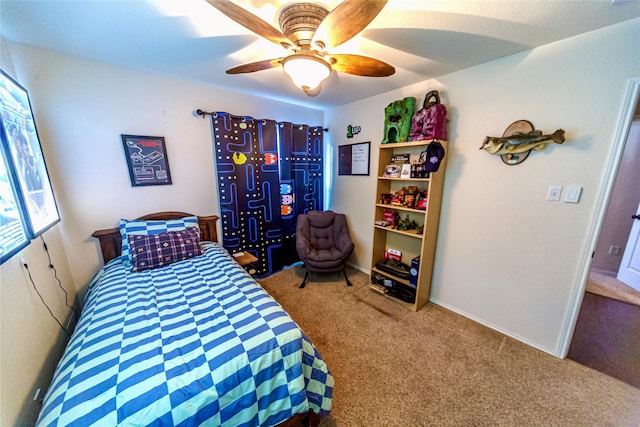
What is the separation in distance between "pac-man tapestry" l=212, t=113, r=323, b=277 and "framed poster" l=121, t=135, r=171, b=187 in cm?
52

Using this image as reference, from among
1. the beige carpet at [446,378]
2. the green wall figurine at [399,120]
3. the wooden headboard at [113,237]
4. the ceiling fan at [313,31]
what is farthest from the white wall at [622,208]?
the wooden headboard at [113,237]

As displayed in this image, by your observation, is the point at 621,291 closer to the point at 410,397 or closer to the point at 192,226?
the point at 410,397

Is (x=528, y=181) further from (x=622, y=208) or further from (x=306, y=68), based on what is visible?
(x=622, y=208)

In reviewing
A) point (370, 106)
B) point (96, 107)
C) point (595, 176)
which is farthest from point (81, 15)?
point (595, 176)

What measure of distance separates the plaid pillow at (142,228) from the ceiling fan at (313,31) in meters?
1.67

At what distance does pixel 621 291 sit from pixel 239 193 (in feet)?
15.4

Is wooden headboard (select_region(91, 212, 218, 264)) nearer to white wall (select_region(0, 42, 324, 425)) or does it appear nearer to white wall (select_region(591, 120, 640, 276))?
white wall (select_region(0, 42, 324, 425))

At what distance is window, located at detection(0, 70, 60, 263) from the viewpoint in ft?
3.46

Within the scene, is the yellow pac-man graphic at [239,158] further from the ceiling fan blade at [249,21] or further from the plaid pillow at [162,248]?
the ceiling fan blade at [249,21]

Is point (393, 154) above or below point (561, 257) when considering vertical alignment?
above

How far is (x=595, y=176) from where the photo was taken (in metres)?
1.50

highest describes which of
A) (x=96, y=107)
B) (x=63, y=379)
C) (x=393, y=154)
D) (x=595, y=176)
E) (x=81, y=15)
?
(x=81, y=15)

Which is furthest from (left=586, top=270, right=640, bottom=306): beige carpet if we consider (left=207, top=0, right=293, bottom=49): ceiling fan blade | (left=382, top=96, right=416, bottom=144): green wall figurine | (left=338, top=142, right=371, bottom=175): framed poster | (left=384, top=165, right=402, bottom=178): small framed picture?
(left=207, top=0, right=293, bottom=49): ceiling fan blade

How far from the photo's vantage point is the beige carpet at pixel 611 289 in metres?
2.48
